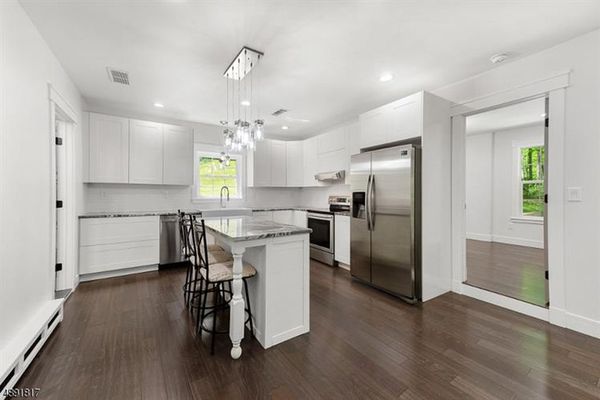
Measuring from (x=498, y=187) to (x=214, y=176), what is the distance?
6434 millimetres

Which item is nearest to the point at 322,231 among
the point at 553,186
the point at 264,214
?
the point at 264,214

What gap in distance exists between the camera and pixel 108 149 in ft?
13.3

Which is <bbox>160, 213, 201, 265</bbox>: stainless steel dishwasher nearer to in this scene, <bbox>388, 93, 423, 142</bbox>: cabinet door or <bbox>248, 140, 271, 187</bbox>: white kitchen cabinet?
<bbox>248, 140, 271, 187</bbox>: white kitchen cabinet

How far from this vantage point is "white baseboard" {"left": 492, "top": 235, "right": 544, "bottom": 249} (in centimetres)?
551

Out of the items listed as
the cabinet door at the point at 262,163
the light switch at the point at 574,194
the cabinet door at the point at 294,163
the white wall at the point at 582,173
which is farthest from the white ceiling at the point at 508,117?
the cabinet door at the point at 262,163

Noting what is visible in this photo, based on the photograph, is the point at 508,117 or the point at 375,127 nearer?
the point at 375,127

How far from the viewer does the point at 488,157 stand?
20.4 ft

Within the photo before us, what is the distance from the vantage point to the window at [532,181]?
5.58 meters

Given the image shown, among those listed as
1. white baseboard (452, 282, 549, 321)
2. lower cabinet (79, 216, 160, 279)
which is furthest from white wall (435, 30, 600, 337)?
lower cabinet (79, 216, 160, 279)

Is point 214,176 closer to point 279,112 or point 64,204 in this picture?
point 279,112

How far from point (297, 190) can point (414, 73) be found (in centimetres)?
377

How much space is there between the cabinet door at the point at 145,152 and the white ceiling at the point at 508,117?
515 cm

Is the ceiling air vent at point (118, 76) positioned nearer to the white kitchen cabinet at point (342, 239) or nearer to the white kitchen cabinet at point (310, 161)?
the white kitchen cabinet at point (310, 161)

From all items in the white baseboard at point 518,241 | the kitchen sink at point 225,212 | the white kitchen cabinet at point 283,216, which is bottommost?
the white baseboard at point 518,241
